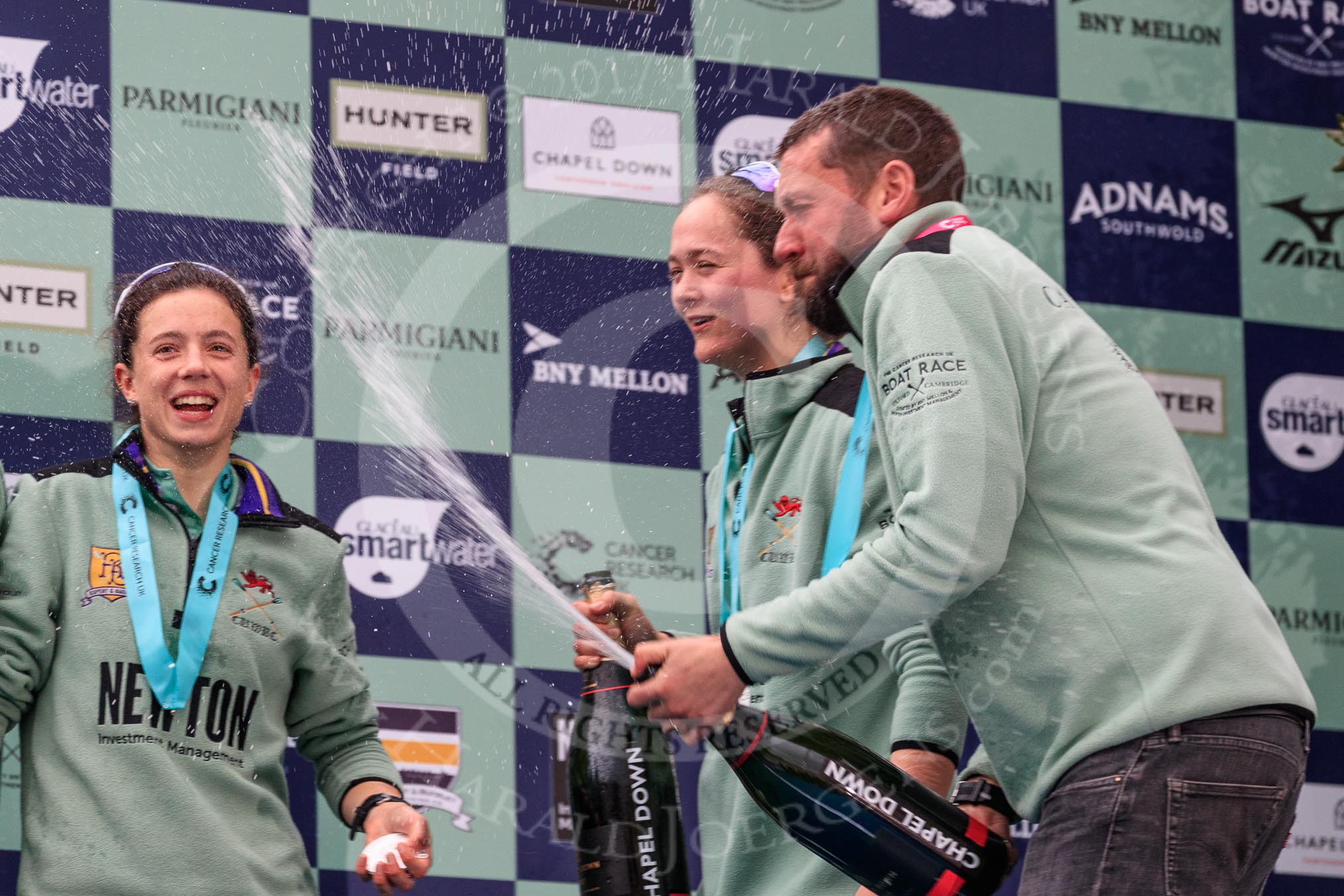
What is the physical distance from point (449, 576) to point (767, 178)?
3.63 feet

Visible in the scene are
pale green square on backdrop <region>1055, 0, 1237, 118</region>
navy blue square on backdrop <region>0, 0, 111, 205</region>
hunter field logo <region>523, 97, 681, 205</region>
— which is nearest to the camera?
navy blue square on backdrop <region>0, 0, 111, 205</region>

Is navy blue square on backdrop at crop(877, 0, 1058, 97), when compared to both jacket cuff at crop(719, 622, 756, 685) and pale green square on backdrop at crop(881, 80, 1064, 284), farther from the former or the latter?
jacket cuff at crop(719, 622, 756, 685)

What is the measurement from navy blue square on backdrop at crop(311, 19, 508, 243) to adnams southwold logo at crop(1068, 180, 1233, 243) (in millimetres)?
1382

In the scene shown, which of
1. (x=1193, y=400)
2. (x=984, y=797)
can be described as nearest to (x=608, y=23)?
(x=1193, y=400)

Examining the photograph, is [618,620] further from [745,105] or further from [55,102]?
[745,105]

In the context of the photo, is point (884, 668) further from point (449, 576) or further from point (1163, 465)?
point (449, 576)

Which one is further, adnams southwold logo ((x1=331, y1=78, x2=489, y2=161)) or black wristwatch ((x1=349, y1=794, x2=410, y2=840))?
adnams southwold logo ((x1=331, y1=78, x2=489, y2=161))

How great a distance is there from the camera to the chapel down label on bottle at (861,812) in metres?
1.99

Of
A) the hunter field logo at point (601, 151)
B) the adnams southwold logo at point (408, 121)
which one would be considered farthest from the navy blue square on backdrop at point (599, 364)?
the adnams southwold logo at point (408, 121)

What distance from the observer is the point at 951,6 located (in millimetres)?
4160

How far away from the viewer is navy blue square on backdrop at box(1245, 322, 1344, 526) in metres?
4.12

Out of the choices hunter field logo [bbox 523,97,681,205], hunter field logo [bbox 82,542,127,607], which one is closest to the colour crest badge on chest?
hunter field logo [bbox 82,542,127,607]

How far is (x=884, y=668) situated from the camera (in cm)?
251

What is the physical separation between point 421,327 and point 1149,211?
1.75 meters
